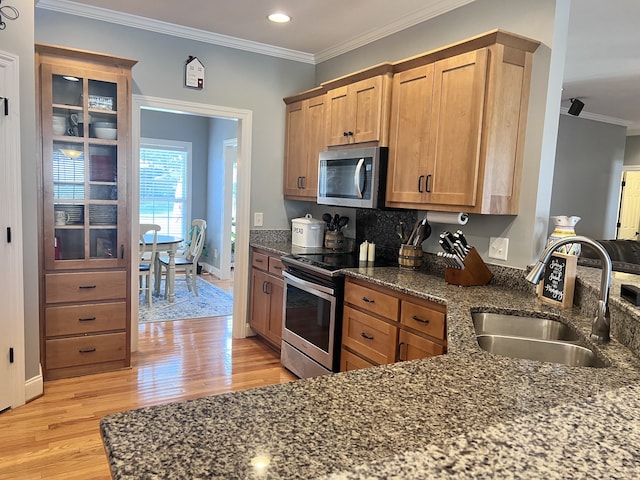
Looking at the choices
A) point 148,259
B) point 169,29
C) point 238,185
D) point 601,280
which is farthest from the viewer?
point 148,259

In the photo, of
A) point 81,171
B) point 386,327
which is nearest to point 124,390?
point 81,171

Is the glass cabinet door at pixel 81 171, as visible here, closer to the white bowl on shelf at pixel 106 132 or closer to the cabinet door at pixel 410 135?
the white bowl on shelf at pixel 106 132

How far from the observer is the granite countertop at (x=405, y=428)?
0.74 meters

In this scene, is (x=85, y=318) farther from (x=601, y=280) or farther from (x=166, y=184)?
(x=166, y=184)

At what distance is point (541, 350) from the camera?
68.2 inches

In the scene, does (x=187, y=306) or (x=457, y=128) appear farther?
(x=187, y=306)

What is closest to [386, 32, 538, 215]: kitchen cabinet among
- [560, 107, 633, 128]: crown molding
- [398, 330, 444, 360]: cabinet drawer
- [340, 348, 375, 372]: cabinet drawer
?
[398, 330, 444, 360]: cabinet drawer

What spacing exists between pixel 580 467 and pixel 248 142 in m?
3.76

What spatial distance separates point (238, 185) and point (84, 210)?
52.4 inches

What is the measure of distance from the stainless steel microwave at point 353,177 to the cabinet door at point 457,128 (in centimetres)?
44

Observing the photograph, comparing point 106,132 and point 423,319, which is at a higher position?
point 106,132

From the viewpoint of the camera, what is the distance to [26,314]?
283cm

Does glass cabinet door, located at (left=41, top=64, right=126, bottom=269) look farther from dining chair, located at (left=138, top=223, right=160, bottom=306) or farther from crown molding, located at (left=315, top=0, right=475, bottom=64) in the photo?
crown molding, located at (left=315, top=0, right=475, bottom=64)

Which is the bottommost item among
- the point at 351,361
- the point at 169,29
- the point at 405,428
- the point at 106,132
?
the point at 351,361
